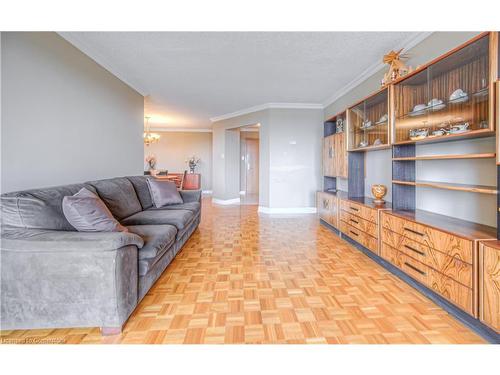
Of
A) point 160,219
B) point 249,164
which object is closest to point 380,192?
point 160,219

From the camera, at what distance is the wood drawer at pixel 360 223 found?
2918 mm

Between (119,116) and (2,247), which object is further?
(119,116)

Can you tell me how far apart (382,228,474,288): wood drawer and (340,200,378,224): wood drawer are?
310 mm

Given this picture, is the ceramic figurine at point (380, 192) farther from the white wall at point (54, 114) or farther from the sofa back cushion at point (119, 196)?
the white wall at point (54, 114)

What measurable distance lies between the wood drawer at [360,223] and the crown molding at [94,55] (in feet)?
12.4

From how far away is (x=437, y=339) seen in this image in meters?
1.60

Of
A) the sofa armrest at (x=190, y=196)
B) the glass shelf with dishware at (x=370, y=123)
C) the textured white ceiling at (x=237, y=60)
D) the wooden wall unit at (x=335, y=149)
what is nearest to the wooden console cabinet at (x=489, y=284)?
the glass shelf with dishware at (x=370, y=123)

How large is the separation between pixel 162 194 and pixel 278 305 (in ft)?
8.25

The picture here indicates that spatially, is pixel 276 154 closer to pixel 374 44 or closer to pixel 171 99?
pixel 171 99

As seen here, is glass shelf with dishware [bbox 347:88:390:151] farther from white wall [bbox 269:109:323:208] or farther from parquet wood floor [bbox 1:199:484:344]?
white wall [bbox 269:109:323:208]

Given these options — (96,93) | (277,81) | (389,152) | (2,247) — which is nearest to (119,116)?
(96,93)

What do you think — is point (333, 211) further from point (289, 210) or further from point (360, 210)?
point (289, 210)

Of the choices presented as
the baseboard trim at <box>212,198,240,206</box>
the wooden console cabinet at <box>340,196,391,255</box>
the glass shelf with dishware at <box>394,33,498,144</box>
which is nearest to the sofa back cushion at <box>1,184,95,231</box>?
the wooden console cabinet at <box>340,196,391,255</box>

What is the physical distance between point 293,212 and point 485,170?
165 inches
